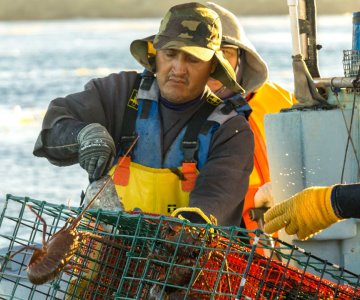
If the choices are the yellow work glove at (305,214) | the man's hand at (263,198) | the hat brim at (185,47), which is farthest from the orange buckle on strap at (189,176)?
the man's hand at (263,198)

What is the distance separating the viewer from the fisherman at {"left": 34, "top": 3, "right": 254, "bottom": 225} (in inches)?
265

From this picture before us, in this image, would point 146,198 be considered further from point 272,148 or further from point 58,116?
point 272,148

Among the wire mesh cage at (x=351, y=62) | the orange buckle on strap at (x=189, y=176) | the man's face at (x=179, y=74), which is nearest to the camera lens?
the orange buckle on strap at (x=189, y=176)

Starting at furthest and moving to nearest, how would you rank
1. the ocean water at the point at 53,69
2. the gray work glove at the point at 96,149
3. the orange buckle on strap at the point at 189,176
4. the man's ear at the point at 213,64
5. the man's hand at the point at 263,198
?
1. the ocean water at the point at 53,69
2. the man's hand at the point at 263,198
3. the man's ear at the point at 213,64
4. the orange buckle on strap at the point at 189,176
5. the gray work glove at the point at 96,149

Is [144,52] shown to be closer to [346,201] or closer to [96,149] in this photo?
[96,149]

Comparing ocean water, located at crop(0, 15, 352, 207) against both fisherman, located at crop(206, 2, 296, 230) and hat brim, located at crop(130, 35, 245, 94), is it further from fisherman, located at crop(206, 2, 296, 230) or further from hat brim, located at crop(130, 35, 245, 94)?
hat brim, located at crop(130, 35, 245, 94)

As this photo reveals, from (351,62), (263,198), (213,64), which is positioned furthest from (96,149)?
(263,198)

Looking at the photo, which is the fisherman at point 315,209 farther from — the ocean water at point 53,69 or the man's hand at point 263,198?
the ocean water at point 53,69

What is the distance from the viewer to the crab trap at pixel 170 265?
5.36 metres

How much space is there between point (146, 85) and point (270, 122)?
84cm

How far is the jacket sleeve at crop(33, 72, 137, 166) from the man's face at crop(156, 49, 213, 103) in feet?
0.74

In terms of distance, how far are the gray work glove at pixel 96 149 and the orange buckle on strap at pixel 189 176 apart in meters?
0.40

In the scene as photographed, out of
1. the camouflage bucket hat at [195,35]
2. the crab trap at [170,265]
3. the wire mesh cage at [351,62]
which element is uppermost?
the wire mesh cage at [351,62]

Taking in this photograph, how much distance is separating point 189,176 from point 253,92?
197 centimetres
